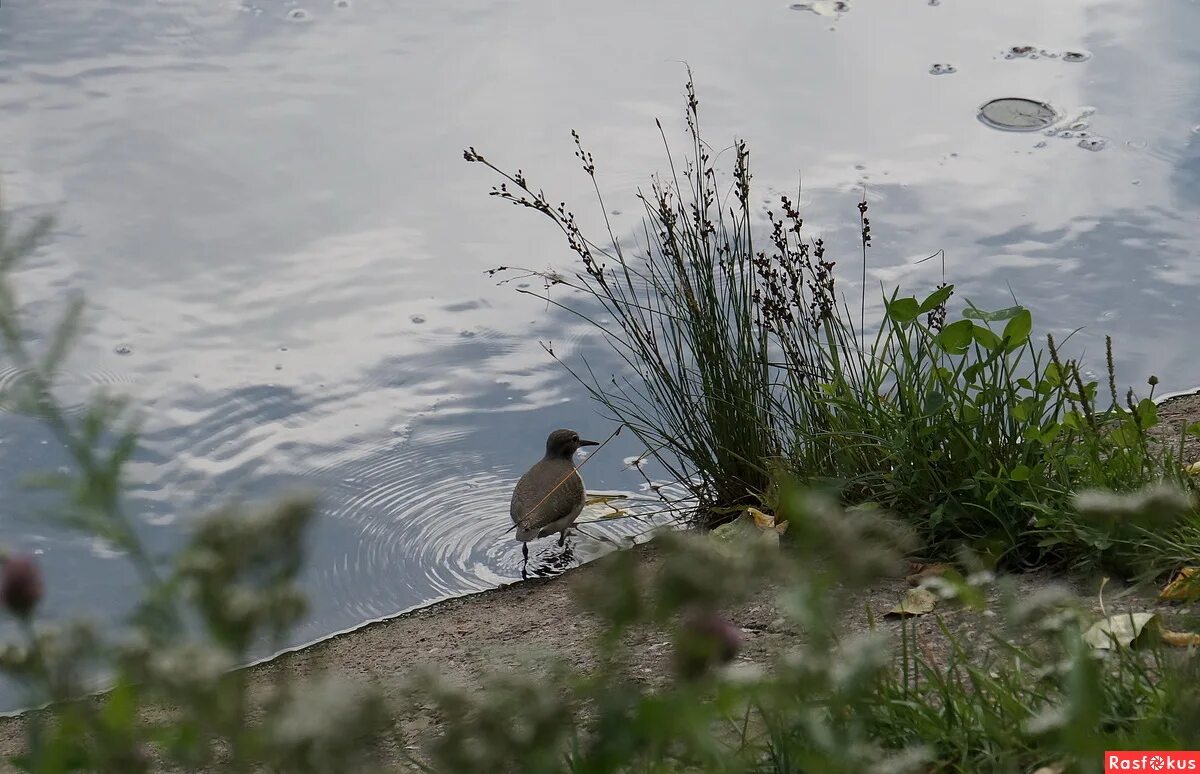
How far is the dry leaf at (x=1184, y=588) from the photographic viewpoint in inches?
98.3

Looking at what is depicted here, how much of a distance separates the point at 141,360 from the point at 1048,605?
382 centimetres

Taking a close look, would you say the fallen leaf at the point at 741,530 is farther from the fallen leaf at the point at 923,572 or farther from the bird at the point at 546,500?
the bird at the point at 546,500

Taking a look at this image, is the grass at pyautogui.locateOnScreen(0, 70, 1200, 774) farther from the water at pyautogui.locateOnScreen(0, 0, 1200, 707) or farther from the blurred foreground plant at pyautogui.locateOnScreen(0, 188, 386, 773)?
the water at pyautogui.locateOnScreen(0, 0, 1200, 707)

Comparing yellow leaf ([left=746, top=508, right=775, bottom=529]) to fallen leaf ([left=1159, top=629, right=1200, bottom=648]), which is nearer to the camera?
fallen leaf ([left=1159, top=629, right=1200, bottom=648])

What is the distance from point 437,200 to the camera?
5.75 m

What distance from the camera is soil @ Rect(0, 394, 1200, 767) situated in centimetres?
264

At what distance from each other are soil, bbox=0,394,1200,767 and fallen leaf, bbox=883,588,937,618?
0.02m

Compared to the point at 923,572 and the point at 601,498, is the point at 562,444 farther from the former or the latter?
the point at 923,572

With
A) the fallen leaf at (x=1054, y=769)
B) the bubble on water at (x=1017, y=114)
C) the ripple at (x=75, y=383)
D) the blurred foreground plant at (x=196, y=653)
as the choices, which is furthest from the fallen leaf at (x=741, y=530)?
the bubble on water at (x=1017, y=114)

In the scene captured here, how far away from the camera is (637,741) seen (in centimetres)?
126

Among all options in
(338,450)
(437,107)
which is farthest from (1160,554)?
(437,107)

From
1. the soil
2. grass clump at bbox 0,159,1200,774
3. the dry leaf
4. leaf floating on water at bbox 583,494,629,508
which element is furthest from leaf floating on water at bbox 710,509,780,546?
grass clump at bbox 0,159,1200,774

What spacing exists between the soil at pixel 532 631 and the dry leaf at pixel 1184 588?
0.07ft

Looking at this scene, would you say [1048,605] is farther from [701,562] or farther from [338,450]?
[338,450]
